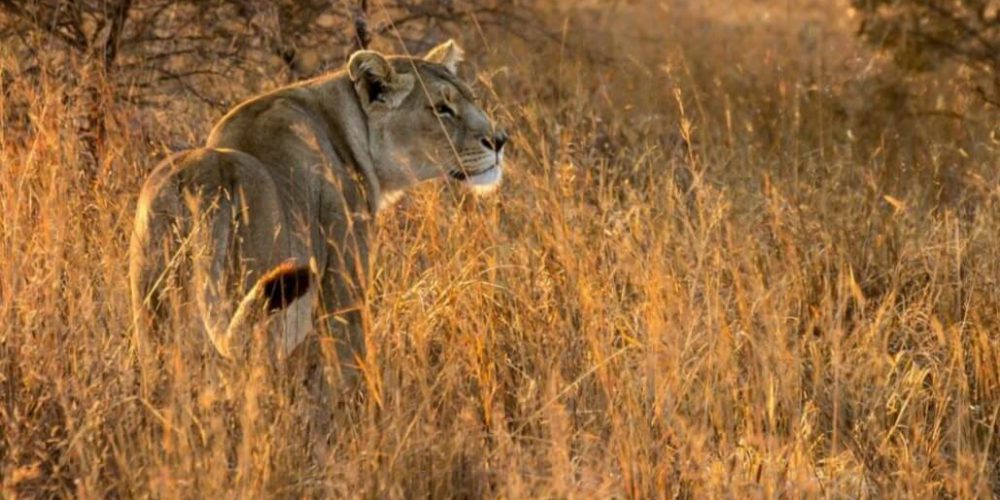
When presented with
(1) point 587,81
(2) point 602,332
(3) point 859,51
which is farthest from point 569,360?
(3) point 859,51

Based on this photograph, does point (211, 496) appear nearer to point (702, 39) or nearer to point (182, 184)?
point (182, 184)

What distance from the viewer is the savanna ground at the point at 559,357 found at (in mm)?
3500

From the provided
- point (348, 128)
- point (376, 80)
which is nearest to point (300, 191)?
point (348, 128)

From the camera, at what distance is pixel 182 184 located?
402 centimetres

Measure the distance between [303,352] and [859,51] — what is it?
643 cm

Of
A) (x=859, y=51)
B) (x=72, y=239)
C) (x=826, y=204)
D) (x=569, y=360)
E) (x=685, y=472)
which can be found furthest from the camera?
(x=859, y=51)

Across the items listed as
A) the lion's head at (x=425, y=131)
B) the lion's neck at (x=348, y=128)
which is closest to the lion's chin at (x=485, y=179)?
the lion's head at (x=425, y=131)

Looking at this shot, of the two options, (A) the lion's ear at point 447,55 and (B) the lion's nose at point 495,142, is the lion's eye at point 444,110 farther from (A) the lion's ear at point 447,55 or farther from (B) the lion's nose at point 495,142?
(A) the lion's ear at point 447,55

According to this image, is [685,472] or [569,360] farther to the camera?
[569,360]

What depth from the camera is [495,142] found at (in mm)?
5051

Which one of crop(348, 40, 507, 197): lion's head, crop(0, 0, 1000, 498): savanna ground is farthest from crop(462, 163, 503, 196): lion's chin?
crop(0, 0, 1000, 498): savanna ground

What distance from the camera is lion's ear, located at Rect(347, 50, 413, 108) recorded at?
488cm

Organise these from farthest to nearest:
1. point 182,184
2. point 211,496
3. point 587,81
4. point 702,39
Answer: point 702,39 < point 587,81 < point 182,184 < point 211,496

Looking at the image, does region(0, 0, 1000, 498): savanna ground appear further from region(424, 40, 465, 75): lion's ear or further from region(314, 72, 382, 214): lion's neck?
region(424, 40, 465, 75): lion's ear
